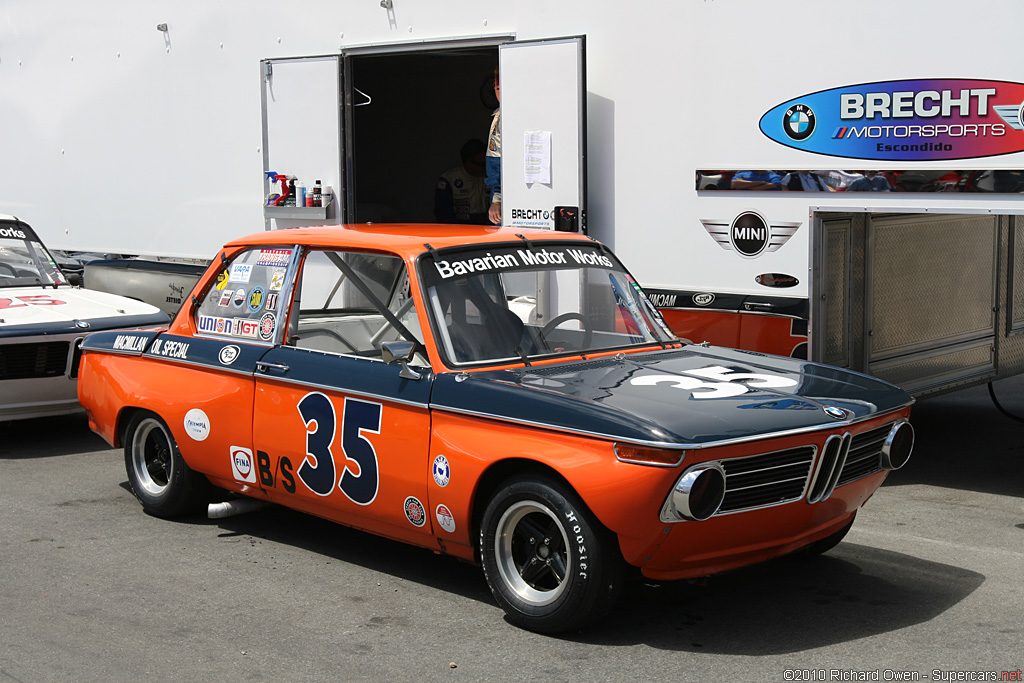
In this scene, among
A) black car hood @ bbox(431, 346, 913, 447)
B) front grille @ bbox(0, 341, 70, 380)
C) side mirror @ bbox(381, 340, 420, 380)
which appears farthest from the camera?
front grille @ bbox(0, 341, 70, 380)

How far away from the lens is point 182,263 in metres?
10.5

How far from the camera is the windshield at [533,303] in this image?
5109mm

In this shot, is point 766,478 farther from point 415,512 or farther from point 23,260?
point 23,260

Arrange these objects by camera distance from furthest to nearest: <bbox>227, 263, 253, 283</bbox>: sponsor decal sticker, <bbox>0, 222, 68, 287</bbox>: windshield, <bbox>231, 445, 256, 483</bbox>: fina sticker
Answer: <bbox>0, 222, 68, 287</bbox>: windshield
<bbox>227, 263, 253, 283</bbox>: sponsor decal sticker
<bbox>231, 445, 256, 483</bbox>: fina sticker

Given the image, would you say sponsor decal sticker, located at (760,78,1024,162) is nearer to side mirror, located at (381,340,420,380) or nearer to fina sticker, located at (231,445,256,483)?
side mirror, located at (381,340,420,380)

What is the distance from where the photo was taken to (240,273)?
240 inches

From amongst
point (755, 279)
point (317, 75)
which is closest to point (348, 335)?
point (755, 279)

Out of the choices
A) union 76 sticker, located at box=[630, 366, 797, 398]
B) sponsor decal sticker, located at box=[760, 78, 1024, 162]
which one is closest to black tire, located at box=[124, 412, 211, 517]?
union 76 sticker, located at box=[630, 366, 797, 398]

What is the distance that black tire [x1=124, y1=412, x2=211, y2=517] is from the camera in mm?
6172

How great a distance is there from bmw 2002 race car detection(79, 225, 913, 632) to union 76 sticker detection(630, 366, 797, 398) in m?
0.02

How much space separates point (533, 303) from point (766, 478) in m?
1.64

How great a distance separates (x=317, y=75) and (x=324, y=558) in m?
4.83

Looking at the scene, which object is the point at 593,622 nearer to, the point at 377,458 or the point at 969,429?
the point at 377,458

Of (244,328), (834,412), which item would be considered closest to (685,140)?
(244,328)
